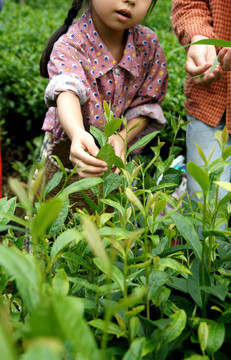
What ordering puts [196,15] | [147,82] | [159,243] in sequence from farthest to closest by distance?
[147,82] < [196,15] < [159,243]

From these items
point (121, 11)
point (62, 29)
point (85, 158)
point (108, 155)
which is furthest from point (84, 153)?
point (62, 29)

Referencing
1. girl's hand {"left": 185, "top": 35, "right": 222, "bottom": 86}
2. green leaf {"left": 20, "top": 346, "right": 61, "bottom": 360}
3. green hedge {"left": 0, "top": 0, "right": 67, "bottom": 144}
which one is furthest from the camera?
green hedge {"left": 0, "top": 0, "right": 67, "bottom": 144}

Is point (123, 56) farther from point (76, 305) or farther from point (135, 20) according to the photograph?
point (76, 305)

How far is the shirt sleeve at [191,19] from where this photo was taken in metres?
2.06

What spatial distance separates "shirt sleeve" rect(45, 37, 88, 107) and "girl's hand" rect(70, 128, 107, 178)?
351 millimetres

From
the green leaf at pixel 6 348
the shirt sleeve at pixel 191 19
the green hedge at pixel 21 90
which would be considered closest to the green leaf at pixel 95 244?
the green leaf at pixel 6 348

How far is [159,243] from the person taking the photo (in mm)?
915

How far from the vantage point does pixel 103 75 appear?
2.12 m

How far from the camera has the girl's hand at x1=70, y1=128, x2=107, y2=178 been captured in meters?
1.14

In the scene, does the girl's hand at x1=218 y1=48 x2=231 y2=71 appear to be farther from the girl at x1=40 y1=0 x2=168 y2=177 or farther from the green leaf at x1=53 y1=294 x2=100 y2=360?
the green leaf at x1=53 y1=294 x2=100 y2=360

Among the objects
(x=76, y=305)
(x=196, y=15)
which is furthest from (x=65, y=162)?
(x=76, y=305)

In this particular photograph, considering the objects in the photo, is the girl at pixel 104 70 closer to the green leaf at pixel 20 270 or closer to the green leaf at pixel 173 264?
the green leaf at pixel 173 264

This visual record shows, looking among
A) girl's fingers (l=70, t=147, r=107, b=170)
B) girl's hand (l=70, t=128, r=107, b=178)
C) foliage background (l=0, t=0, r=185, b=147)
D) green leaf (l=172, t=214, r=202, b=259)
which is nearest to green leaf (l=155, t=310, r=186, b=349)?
green leaf (l=172, t=214, r=202, b=259)

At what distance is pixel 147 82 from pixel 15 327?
1.72 m
